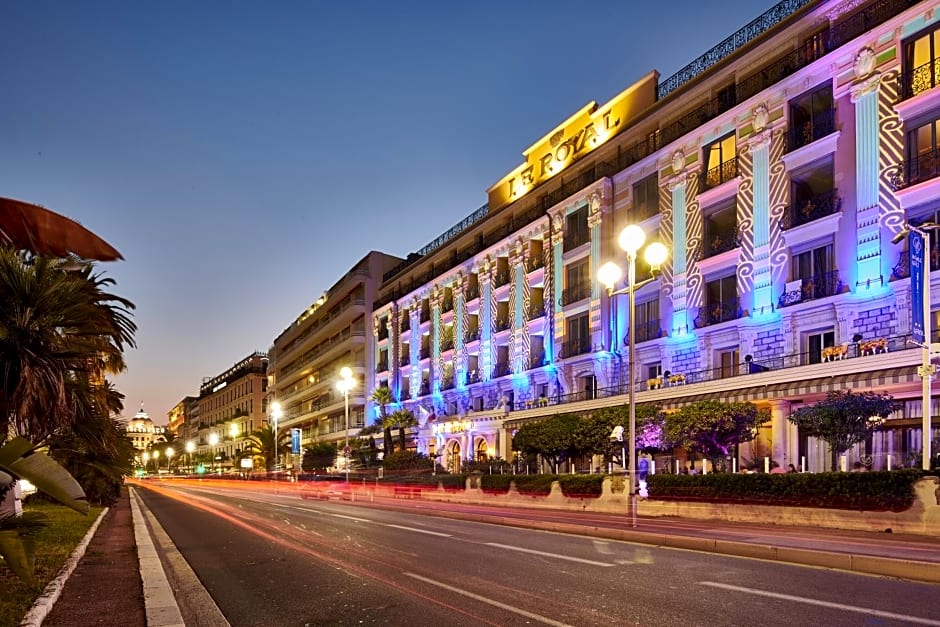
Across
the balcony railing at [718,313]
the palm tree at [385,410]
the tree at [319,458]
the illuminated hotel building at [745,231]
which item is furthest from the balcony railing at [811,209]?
the tree at [319,458]

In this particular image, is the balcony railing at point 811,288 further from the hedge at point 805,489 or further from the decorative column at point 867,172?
the hedge at point 805,489

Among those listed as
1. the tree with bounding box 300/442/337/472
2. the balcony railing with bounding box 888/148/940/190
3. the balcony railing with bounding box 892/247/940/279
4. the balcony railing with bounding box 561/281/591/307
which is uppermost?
the balcony railing with bounding box 888/148/940/190

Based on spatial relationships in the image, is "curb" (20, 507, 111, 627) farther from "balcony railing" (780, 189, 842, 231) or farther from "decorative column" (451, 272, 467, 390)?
"decorative column" (451, 272, 467, 390)

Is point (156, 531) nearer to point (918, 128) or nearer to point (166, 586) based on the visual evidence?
point (166, 586)

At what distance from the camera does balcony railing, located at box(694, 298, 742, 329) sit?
30.7 m

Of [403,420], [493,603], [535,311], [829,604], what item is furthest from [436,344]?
[829,604]

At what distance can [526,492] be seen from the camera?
29.3 meters

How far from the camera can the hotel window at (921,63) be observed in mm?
24031

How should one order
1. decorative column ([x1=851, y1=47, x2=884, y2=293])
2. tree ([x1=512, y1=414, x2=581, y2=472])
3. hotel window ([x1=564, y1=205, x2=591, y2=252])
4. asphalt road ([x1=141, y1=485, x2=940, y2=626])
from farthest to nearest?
hotel window ([x1=564, y1=205, x2=591, y2=252]) < tree ([x1=512, y1=414, x2=581, y2=472]) < decorative column ([x1=851, y1=47, x2=884, y2=293]) < asphalt road ([x1=141, y1=485, x2=940, y2=626])

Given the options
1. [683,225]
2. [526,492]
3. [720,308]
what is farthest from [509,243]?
[526,492]

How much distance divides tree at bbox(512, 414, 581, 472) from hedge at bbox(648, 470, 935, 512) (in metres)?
8.16

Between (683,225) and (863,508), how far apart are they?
780 inches

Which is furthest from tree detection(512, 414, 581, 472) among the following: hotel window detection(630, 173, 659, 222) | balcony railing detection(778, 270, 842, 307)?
hotel window detection(630, 173, 659, 222)

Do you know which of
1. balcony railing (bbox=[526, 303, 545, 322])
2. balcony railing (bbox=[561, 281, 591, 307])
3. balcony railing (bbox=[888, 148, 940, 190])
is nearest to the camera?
balcony railing (bbox=[888, 148, 940, 190])
